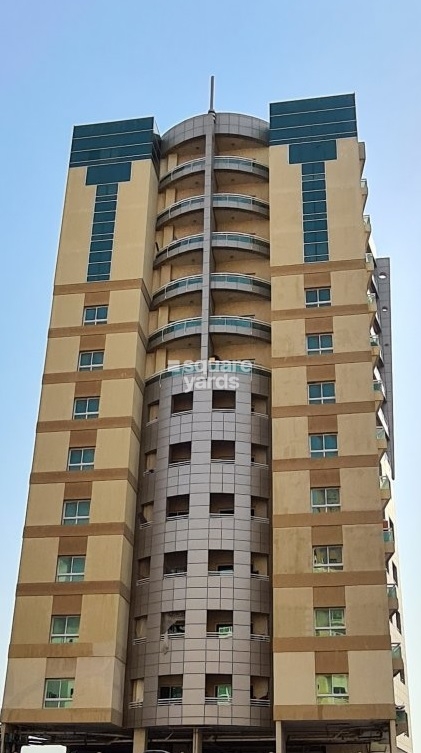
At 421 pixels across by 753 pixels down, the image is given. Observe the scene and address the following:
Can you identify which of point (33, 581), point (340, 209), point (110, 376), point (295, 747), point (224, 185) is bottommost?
point (295, 747)

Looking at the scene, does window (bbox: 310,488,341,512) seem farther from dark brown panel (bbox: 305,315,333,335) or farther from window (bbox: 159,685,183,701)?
window (bbox: 159,685,183,701)

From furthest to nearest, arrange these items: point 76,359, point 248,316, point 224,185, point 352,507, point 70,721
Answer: point 224,185 < point 248,316 < point 76,359 < point 352,507 < point 70,721

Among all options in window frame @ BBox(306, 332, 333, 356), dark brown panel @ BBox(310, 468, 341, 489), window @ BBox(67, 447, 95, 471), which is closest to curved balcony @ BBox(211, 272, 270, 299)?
window frame @ BBox(306, 332, 333, 356)

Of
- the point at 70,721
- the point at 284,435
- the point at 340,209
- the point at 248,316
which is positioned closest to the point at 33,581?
the point at 70,721

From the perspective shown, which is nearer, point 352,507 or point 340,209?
point 352,507

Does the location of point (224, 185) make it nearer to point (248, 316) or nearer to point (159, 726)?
point (248, 316)

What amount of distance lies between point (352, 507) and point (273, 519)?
4499mm

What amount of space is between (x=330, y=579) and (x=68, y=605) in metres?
14.7

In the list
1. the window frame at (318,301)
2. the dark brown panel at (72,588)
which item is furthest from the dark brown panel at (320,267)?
Result: the dark brown panel at (72,588)

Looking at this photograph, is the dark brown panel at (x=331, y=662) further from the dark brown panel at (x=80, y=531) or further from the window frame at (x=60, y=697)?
the window frame at (x=60, y=697)

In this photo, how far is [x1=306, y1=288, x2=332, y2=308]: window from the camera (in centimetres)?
5447

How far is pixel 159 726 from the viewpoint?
4541 centimetres

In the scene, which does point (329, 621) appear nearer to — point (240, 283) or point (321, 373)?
point (321, 373)

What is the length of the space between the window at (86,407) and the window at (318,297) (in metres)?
15.0
